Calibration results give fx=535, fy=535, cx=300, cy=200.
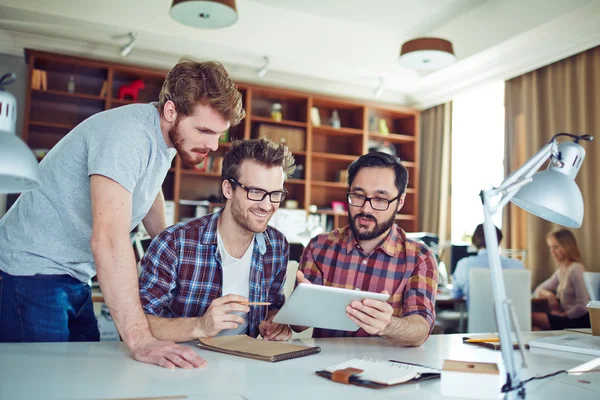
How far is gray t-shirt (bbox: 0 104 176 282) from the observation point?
5.23 ft

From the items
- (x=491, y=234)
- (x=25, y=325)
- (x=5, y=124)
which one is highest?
(x=5, y=124)

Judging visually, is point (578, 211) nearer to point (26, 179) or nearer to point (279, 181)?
point (279, 181)

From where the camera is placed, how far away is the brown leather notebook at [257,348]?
54.0 inches

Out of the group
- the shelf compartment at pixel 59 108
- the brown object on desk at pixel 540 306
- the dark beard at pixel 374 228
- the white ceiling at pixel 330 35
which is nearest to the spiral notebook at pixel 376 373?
the dark beard at pixel 374 228

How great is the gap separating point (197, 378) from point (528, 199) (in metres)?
0.86

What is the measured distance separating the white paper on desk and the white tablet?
176mm

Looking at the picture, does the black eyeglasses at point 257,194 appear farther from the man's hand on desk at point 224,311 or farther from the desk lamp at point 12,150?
the desk lamp at point 12,150

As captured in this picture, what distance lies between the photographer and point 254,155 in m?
1.94

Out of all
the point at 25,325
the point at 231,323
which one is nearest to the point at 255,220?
the point at 231,323

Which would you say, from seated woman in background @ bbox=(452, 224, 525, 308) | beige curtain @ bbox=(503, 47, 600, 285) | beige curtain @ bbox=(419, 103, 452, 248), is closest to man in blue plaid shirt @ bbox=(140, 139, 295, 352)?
seated woman in background @ bbox=(452, 224, 525, 308)

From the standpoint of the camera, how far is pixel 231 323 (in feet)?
4.78

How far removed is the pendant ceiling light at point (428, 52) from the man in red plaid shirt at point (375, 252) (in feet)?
8.89

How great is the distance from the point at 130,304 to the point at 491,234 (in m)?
0.91

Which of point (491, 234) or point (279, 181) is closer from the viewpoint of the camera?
point (491, 234)
